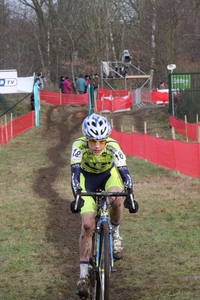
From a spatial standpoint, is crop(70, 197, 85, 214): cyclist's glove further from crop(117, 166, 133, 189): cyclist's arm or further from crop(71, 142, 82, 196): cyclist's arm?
crop(117, 166, 133, 189): cyclist's arm

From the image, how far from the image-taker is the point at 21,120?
30.4 m

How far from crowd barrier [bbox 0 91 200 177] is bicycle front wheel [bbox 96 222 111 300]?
9.36 m

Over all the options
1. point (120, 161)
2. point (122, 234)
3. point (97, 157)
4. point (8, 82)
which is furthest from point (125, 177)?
point (8, 82)

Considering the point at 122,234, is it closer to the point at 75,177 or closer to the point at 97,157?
the point at 97,157

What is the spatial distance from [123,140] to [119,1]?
30.9m

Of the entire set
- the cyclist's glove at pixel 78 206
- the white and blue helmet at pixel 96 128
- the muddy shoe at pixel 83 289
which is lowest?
the muddy shoe at pixel 83 289

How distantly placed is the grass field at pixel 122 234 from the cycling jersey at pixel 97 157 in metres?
1.23

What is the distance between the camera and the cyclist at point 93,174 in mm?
6273

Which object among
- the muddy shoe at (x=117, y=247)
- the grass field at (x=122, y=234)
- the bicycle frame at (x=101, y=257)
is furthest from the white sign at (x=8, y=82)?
the bicycle frame at (x=101, y=257)

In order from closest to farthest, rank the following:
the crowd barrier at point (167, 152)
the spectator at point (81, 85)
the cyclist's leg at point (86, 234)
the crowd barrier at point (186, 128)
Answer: the cyclist's leg at point (86, 234)
the crowd barrier at point (167, 152)
the crowd barrier at point (186, 128)
the spectator at point (81, 85)

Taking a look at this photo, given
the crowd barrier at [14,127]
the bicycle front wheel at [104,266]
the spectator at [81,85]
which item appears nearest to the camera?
the bicycle front wheel at [104,266]

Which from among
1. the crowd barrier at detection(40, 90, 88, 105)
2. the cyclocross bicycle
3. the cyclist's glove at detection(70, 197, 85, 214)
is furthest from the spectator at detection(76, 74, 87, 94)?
the cyclist's glove at detection(70, 197, 85, 214)

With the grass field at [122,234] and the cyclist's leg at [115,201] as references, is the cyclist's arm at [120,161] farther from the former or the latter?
the grass field at [122,234]

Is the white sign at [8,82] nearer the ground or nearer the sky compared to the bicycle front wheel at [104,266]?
nearer the sky
